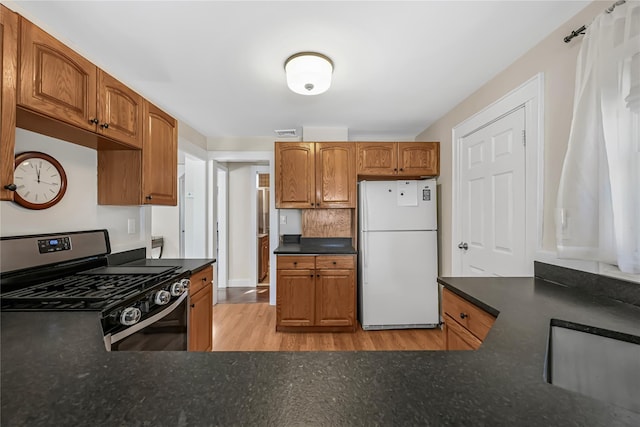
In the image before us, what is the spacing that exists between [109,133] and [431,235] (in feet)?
9.34

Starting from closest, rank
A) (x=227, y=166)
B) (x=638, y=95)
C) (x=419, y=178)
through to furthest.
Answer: (x=638, y=95) < (x=419, y=178) < (x=227, y=166)

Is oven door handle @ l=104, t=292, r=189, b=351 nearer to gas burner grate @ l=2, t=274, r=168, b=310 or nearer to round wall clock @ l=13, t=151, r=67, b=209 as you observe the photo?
gas burner grate @ l=2, t=274, r=168, b=310

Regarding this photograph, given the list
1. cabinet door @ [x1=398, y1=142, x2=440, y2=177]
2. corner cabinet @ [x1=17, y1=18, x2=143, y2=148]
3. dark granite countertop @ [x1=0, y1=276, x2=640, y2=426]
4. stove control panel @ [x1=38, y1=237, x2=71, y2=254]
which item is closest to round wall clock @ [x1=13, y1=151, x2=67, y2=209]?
stove control panel @ [x1=38, y1=237, x2=71, y2=254]

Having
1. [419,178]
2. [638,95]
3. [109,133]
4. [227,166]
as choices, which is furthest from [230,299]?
[638,95]

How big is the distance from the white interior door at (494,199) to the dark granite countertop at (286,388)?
1262 millimetres

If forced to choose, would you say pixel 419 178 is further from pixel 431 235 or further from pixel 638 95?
pixel 638 95

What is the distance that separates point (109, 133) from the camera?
1.58 meters

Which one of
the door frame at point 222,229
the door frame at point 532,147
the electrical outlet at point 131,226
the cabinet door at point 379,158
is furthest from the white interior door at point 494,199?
the door frame at point 222,229

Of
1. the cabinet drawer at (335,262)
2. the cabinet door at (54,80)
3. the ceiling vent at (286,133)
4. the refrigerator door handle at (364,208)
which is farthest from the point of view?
the ceiling vent at (286,133)

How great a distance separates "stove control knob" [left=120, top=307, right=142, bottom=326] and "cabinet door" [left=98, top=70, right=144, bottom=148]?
105 centimetres

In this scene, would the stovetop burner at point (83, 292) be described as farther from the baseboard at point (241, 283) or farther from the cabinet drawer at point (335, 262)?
the baseboard at point (241, 283)

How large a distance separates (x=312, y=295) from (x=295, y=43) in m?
2.19

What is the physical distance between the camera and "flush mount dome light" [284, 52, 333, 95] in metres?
1.71

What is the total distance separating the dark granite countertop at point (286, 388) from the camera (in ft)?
1.53
